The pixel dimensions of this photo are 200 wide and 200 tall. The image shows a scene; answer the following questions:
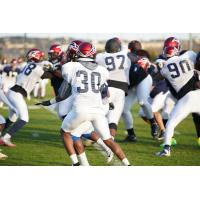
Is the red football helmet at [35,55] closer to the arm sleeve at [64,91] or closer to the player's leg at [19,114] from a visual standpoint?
the player's leg at [19,114]

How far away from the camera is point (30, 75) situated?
316 inches

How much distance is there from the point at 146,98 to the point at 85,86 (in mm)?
2935

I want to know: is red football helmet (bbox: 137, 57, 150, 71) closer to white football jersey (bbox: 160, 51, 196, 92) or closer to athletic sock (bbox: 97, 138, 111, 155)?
white football jersey (bbox: 160, 51, 196, 92)

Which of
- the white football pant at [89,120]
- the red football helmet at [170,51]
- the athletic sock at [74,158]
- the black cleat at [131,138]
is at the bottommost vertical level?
the black cleat at [131,138]

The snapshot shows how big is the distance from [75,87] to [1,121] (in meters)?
2.11

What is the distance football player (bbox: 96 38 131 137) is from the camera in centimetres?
743

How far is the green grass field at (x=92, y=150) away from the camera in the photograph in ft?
21.9

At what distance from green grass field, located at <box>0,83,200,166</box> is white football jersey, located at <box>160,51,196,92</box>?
92cm

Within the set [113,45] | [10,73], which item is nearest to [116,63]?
[113,45]

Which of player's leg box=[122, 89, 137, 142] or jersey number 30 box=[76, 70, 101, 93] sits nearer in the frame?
jersey number 30 box=[76, 70, 101, 93]

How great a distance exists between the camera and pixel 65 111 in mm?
7207

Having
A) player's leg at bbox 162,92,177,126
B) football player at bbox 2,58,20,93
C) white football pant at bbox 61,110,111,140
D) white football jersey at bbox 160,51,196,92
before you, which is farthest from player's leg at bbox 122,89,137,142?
football player at bbox 2,58,20,93

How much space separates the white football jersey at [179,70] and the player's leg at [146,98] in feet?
4.74

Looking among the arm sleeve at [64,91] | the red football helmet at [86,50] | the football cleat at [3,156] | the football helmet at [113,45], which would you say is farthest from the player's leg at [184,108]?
the football cleat at [3,156]
